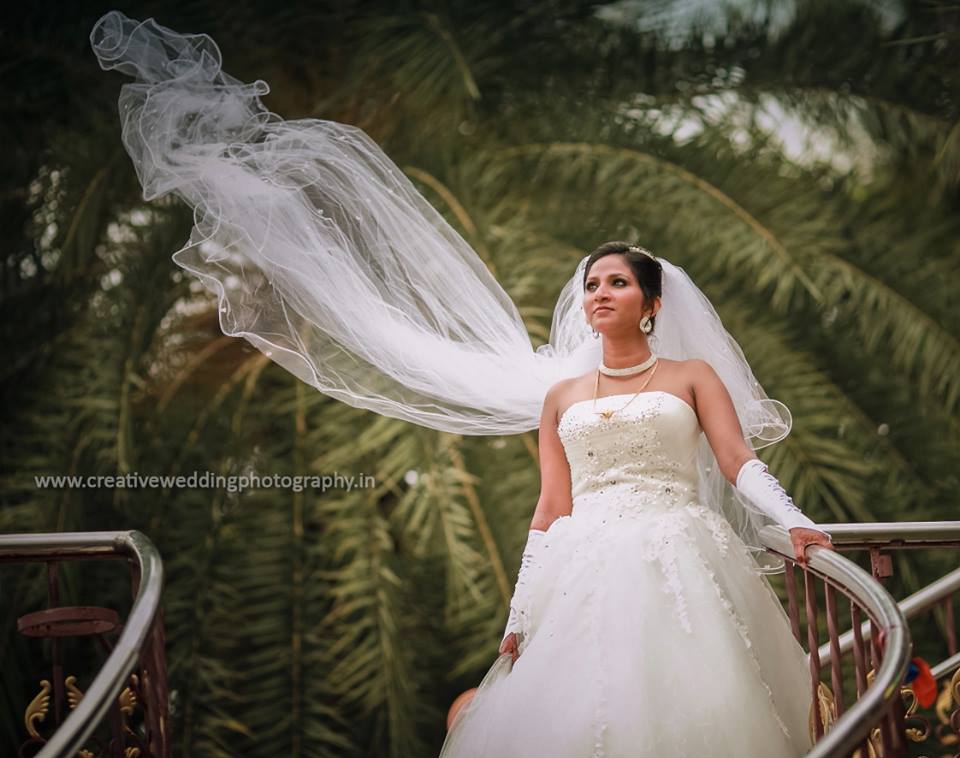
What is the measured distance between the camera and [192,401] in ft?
19.8

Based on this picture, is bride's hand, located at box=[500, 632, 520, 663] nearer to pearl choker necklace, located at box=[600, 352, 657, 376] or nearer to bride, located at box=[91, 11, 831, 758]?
bride, located at box=[91, 11, 831, 758]

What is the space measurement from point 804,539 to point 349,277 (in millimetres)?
1674

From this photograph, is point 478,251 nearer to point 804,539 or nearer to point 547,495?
point 547,495

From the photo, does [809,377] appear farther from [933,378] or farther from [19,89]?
[19,89]

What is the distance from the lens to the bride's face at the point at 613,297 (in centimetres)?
353

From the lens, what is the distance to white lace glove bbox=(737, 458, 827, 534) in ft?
9.73

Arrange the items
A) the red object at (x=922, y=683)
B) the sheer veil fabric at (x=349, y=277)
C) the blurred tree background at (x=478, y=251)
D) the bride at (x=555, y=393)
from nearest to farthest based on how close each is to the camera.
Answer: the red object at (x=922, y=683) → the bride at (x=555, y=393) → the sheer veil fabric at (x=349, y=277) → the blurred tree background at (x=478, y=251)

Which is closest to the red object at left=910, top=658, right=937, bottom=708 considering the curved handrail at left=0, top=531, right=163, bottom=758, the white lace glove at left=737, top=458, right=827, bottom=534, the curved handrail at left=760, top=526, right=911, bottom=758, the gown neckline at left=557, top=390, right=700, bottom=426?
the curved handrail at left=760, top=526, right=911, bottom=758

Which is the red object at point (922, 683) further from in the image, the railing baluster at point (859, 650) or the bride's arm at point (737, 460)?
the bride's arm at point (737, 460)

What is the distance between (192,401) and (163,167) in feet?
7.92

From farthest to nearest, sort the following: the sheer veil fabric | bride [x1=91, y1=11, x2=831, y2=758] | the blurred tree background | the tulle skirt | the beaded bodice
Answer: the blurred tree background, the sheer veil fabric, the beaded bodice, bride [x1=91, y1=11, x2=831, y2=758], the tulle skirt

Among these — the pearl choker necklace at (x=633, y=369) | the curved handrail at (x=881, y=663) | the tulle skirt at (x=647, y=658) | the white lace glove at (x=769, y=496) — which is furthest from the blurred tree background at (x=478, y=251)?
the curved handrail at (x=881, y=663)

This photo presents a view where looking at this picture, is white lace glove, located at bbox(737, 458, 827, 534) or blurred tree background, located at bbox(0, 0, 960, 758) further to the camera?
blurred tree background, located at bbox(0, 0, 960, 758)

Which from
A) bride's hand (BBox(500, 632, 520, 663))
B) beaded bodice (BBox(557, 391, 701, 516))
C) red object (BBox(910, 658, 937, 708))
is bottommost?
red object (BBox(910, 658, 937, 708))
